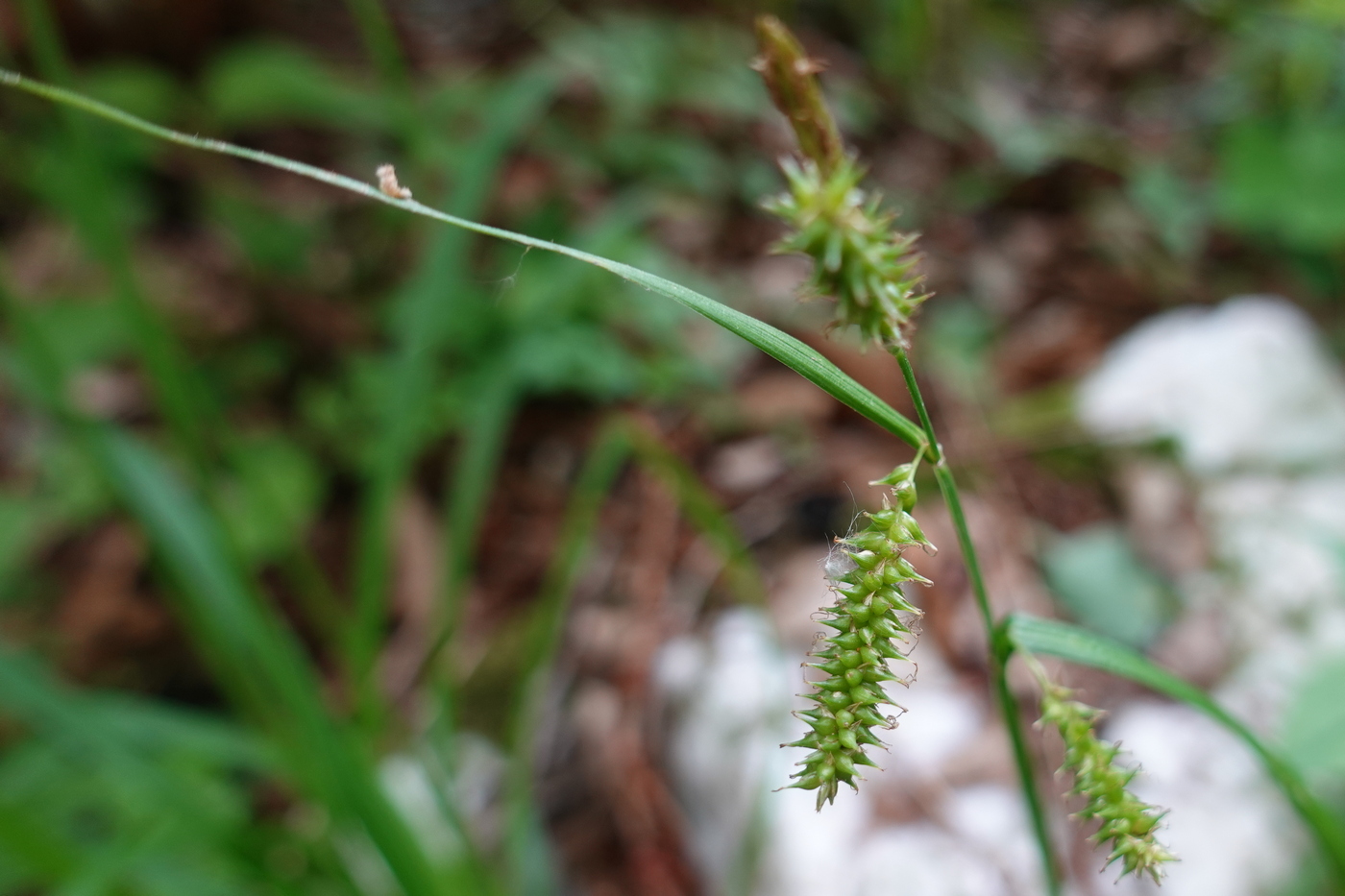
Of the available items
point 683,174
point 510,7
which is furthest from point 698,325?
point 510,7

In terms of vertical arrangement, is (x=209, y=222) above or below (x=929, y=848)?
above

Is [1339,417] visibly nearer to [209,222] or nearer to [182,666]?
[182,666]

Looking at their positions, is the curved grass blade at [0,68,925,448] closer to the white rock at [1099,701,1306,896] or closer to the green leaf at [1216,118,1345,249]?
the white rock at [1099,701,1306,896]

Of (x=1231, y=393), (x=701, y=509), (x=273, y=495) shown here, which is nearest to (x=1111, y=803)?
(x=701, y=509)

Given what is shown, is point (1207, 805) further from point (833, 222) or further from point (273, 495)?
point (273, 495)

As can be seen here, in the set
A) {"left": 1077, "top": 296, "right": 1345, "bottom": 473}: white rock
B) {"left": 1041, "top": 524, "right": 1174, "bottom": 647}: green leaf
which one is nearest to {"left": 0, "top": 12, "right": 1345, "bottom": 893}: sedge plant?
{"left": 1041, "top": 524, "right": 1174, "bottom": 647}: green leaf

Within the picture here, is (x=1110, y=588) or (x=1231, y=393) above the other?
(x=1231, y=393)

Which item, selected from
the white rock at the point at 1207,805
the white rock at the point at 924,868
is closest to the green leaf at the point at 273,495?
the white rock at the point at 924,868
